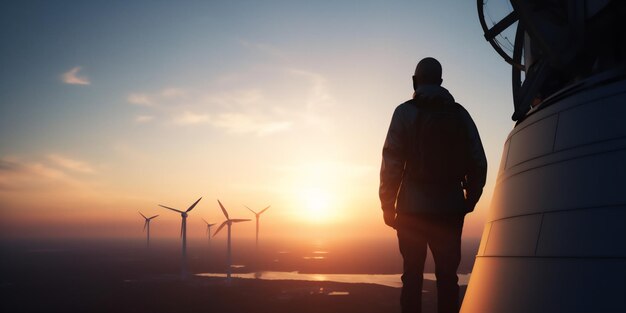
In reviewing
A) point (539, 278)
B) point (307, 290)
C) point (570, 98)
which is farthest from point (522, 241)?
point (307, 290)

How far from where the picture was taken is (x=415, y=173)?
184 inches

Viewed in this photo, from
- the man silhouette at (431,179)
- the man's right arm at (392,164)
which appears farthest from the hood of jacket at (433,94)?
the man's right arm at (392,164)

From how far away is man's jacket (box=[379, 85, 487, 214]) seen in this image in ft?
15.2

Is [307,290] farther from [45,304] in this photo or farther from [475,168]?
[475,168]

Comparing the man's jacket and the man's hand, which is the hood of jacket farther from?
the man's hand

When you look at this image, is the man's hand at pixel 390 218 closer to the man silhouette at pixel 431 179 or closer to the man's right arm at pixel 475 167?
the man silhouette at pixel 431 179

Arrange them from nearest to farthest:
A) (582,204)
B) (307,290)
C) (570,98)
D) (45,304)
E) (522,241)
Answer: (582,204) → (522,241) → (570,98) → (45,304) → (307,290)

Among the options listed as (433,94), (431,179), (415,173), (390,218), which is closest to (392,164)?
(415,173)

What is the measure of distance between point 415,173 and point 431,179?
0.16 m

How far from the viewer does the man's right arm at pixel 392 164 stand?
4738 millimetres

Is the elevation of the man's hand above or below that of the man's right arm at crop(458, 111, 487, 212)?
below

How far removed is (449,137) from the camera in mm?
4621

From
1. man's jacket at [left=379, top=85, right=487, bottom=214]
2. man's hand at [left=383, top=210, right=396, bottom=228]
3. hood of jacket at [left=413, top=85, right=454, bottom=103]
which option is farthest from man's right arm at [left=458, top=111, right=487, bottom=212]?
man's hand at [left=383, top=210, right=396, bottom=228]

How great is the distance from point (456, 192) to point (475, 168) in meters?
0.32
